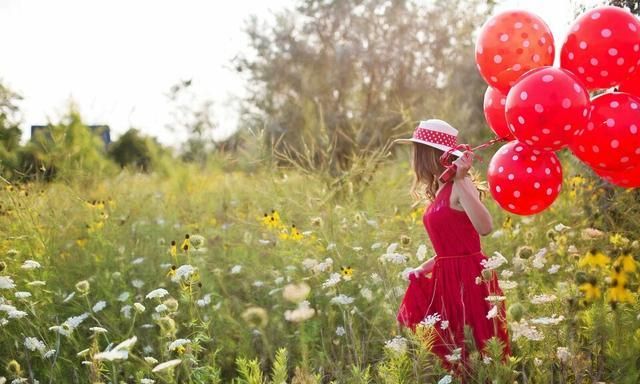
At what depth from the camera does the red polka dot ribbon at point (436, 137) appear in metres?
2.86

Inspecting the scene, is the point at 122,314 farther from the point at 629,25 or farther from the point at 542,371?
the point at 629,25

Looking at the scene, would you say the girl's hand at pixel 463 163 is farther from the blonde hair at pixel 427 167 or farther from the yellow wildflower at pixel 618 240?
the yellow wildflower at pixel 618 240

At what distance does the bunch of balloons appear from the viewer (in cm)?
247

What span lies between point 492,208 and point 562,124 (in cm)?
321

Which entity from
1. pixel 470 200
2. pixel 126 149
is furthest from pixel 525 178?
pixel 126 149

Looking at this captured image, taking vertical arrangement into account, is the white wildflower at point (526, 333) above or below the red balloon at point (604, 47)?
below

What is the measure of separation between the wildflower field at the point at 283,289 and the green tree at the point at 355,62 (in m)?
8.85

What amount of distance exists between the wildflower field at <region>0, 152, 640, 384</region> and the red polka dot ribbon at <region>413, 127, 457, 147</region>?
53 centimetres

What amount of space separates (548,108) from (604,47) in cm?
36

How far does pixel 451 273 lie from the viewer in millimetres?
2811

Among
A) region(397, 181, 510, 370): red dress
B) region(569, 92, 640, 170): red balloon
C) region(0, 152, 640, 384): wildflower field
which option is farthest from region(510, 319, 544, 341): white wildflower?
region(569, 92, 640, 170): red balloon

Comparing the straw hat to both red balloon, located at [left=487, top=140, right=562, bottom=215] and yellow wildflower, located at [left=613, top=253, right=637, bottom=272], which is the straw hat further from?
yellow wildflower, located at [left=613, top=253, right=637, bottom=272]

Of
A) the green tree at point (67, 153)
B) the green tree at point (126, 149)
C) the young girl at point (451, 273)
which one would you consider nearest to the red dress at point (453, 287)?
the young girl at point (451, 273)

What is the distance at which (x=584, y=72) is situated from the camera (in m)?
2.62
